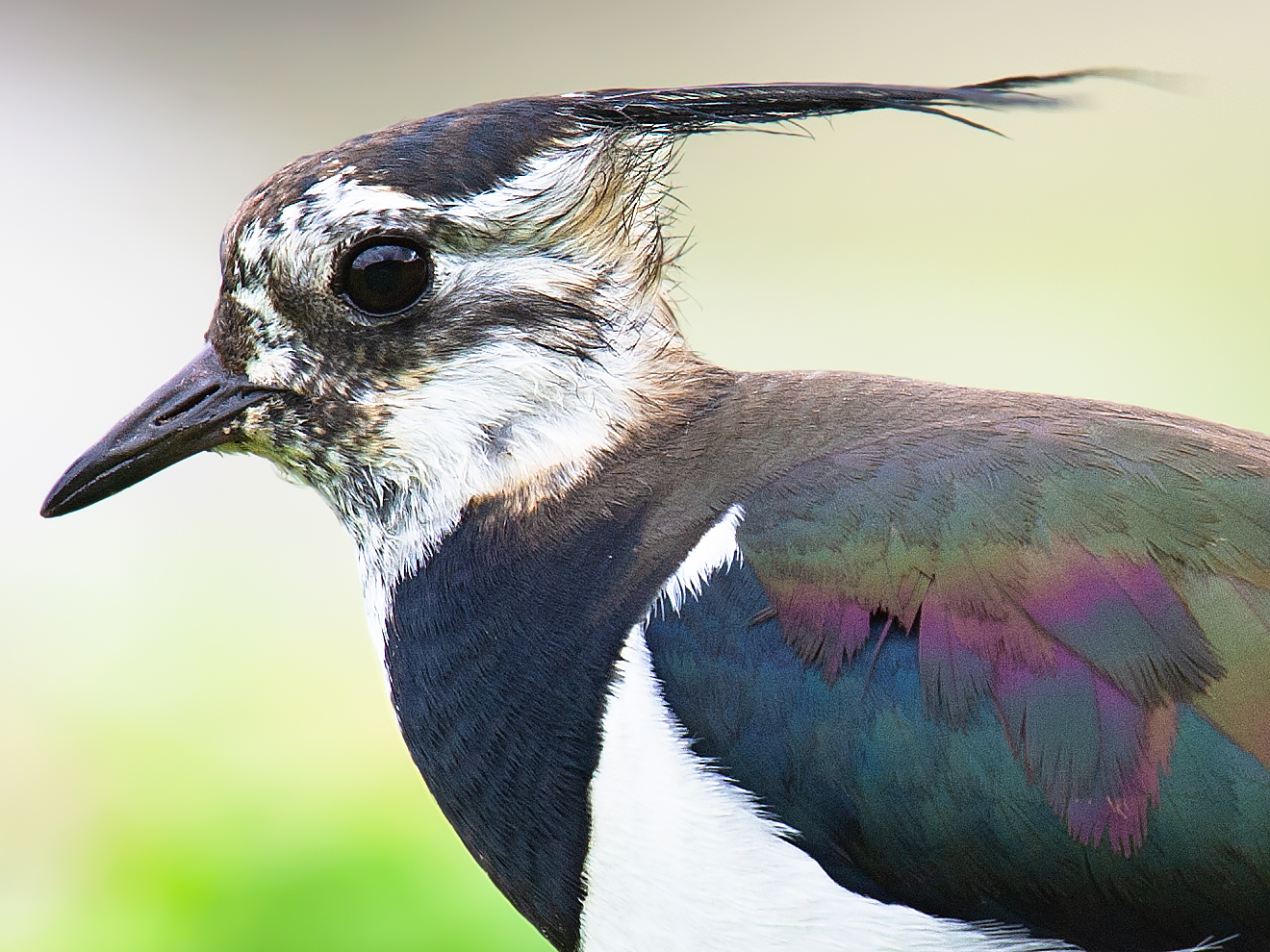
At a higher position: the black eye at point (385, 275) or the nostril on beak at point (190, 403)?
the black eye at point (385, 275)

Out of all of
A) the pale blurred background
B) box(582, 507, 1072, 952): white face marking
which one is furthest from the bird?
the pale blurred background

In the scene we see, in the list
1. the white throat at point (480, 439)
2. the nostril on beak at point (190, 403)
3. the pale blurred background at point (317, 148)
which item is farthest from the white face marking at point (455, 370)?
Answer: the pale blurred background at point (317, 148)

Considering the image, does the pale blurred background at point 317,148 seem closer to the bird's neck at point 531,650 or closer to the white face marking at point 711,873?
the bird's neck at point 531,650

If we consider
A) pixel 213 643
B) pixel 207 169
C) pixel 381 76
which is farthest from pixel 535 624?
pixel 381 76

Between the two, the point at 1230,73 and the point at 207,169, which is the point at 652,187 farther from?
the point at 1230,73

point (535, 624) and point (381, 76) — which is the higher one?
point (381, 76)

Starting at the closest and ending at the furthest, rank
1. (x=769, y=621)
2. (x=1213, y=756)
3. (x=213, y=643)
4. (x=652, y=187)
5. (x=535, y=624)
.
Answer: (x=1213, y=756) < (x=769, y=621) < (x=535, y=624) < (x=652, y=187) < (x=213, y=643)
